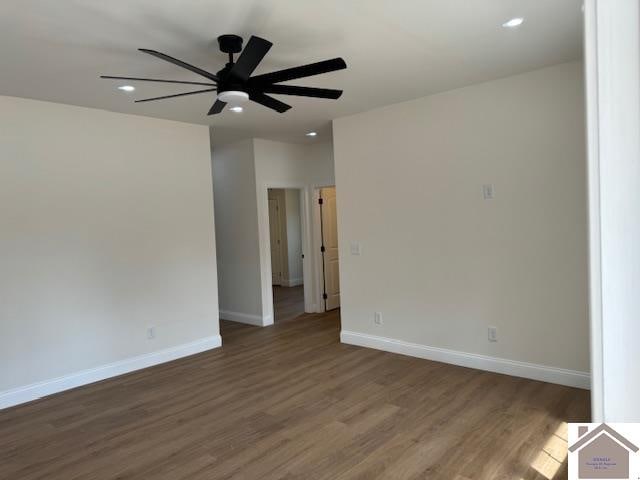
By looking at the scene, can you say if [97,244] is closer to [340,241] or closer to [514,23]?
[340,241]

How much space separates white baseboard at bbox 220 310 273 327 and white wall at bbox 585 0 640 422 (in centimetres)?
593

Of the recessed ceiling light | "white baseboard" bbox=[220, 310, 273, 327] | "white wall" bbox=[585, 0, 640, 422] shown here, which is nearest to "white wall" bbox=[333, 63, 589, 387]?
the recessed ceiling light

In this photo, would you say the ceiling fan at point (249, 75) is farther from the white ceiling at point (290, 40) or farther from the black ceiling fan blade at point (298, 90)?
the white ceiling at point (290, 40)

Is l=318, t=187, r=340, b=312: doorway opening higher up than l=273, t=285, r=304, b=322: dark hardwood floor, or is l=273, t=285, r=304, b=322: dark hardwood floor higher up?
l=318, t=187, r=340, b=312: doorway opening

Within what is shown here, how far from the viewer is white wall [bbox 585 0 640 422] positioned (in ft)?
1.43

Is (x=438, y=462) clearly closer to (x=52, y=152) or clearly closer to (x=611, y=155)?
(x=611, y=155)

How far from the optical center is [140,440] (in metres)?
3.07

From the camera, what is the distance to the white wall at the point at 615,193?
44 centimetres

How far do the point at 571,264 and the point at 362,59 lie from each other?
7.98 feet

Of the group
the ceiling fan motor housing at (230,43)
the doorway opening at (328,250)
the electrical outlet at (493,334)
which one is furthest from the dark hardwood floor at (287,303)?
the ceiling fan motor housing at (230,43)

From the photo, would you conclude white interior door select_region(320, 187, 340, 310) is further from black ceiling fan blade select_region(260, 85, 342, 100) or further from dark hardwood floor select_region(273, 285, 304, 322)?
black ceiling fan blade select_region(260, 85, 342, 100)

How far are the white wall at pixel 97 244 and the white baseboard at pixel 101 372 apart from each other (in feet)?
0.04

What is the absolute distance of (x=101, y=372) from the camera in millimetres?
4312

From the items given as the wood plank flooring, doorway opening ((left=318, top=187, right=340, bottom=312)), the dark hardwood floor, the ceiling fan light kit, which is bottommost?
the wood plank flooring
